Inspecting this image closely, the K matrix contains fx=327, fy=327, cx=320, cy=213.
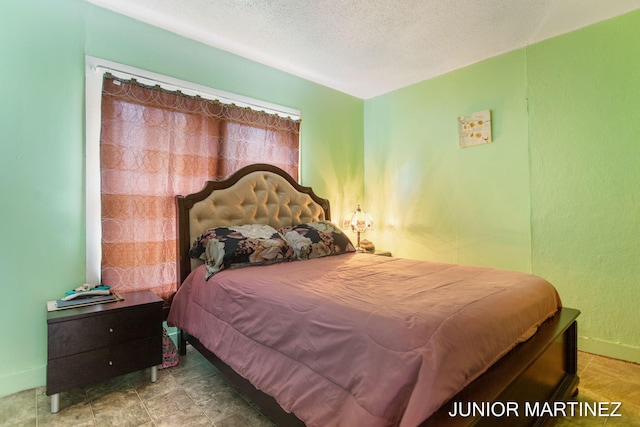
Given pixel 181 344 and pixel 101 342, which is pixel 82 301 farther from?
pixel 181 344

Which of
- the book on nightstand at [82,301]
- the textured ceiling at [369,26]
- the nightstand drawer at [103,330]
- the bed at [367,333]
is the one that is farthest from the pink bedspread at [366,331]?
the textured ceiling at [369,26]

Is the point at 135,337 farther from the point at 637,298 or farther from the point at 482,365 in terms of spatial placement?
the point at 637,298

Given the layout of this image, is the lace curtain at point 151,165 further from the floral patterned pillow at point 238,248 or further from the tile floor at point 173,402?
the tile floor at point 173,402

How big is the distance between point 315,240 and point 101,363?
165cm

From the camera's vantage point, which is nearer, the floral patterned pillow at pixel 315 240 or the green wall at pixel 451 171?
the floral patterned pillow at pixel 315 240

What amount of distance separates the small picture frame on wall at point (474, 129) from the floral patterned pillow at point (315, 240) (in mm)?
1588

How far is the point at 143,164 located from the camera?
7.98 ft

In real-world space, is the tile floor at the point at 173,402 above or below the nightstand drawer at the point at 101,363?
below

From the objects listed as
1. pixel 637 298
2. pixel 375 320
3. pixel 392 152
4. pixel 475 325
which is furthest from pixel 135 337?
pixel 637 298

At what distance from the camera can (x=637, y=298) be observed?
2379 mm

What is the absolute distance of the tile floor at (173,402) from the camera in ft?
5.57

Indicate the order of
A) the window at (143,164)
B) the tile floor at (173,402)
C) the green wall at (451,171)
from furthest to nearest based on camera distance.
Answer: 1. the green wall at (451,171)
2. the window at (143,164)
3. the tile floor at (173,402)

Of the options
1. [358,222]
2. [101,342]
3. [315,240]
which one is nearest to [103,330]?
[101,342]

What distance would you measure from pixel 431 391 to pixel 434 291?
670 mm
